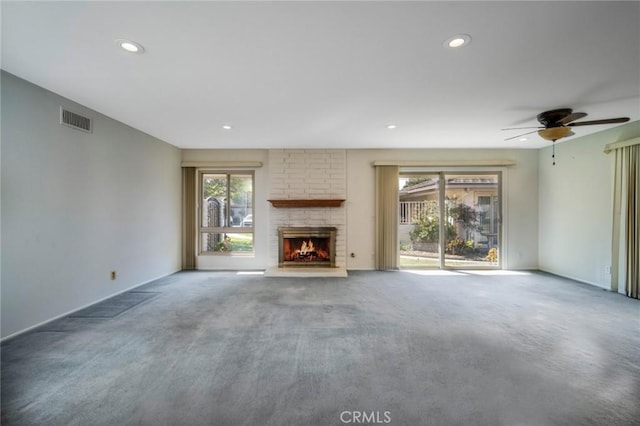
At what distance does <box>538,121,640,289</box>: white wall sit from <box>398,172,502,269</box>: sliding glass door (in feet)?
2.65

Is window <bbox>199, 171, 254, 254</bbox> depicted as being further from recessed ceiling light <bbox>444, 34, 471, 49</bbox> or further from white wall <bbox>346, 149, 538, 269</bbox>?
recessed ceiling light <bbox>444, 34, 471, 49</bbox>

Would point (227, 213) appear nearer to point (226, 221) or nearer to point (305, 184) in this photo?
point (226, 221)

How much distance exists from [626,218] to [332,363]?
15.4 ft

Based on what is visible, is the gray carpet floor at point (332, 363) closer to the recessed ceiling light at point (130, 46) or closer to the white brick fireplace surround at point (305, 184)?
the white brick fireplace surround at point (305, 184)

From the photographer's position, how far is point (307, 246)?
5.21 meters

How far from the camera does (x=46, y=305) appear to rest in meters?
2.63

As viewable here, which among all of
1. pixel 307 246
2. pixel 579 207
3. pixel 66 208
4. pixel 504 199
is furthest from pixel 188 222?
pixel 579 207

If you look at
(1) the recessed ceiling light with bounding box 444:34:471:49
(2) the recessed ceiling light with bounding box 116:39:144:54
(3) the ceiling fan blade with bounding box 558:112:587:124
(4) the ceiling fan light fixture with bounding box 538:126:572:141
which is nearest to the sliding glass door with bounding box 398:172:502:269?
(4) the ceiling fan light fixture with bounding box 538:126:572:141

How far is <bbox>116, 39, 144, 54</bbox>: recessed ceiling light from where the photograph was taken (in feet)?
6.22

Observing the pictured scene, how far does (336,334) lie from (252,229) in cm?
336

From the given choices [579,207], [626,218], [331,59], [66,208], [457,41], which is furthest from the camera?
[579,207]

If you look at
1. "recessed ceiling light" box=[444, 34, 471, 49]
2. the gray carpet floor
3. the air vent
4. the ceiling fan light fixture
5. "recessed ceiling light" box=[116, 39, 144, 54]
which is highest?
"recessed ceiling light" box=[116, 39, 144, 54]

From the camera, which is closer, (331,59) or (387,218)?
(331,59)

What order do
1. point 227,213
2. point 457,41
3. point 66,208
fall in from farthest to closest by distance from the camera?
1. point 227,213
2. point 66,208
3. point 457,41
